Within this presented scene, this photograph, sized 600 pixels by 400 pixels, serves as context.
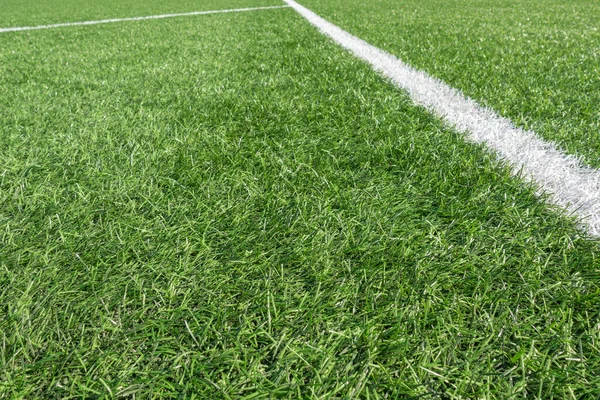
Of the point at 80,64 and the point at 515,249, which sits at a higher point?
the point at 515,249

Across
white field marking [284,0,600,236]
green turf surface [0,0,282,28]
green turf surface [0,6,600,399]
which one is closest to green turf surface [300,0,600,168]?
white field marking [284,0,600,236]

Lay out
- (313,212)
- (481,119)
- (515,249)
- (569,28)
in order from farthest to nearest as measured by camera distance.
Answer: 1. (569,28)
2. (481,119)
3. (313,212)
4. (515,249)

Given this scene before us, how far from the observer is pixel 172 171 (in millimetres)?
1594

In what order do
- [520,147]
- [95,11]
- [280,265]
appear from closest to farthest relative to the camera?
[280,265] < [520,147] < [95,11]

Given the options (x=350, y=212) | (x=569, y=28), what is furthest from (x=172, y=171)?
(x=569, y=28)

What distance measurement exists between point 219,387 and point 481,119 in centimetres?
186

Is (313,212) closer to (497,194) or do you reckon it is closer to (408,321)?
(408,321)

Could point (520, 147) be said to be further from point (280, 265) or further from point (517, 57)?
point (517, 57)

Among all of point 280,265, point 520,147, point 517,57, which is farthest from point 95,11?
point 280,265

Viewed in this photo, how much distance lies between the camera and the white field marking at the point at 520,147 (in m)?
1.38

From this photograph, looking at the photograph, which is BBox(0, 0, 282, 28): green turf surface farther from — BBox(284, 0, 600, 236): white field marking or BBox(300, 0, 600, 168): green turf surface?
BBox(284, 0, 600, 236): white field marking

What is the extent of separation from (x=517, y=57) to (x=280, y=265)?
3.28m

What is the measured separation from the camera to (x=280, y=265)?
43.5 inches

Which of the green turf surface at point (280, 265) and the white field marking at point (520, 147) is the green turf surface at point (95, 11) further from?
the white field marking at point (520, 147)
